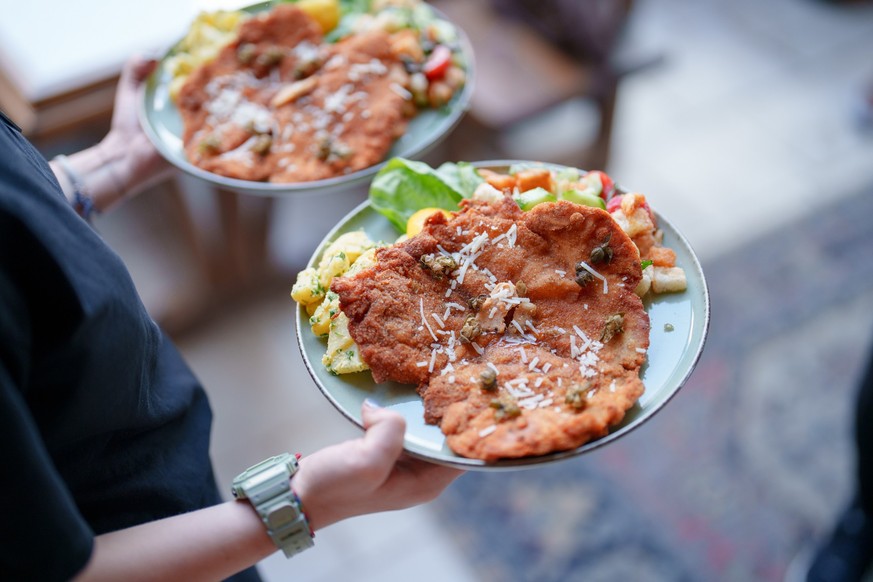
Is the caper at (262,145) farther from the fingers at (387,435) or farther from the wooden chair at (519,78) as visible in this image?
A: the wooden chair at (519,78)

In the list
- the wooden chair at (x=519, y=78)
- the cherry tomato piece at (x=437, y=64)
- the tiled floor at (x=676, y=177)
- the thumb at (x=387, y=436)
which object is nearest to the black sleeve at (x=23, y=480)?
the thumb at (x=387, y=436)

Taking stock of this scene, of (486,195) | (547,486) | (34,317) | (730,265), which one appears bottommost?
(547,486)

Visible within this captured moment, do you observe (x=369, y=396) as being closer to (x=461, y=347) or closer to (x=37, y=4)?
(x=461, y=347)

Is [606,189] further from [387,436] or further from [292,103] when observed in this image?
[292,103]

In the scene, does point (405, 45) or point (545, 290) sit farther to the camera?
point (405, 45)

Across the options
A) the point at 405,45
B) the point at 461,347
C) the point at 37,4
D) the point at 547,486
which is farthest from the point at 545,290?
the point at 37,4

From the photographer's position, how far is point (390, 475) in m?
1.04

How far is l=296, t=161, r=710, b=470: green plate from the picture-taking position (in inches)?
38.1

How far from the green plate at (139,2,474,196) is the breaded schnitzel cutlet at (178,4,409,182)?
21 millimetres

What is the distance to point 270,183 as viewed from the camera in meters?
1.43

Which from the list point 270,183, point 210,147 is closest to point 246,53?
point 210,147

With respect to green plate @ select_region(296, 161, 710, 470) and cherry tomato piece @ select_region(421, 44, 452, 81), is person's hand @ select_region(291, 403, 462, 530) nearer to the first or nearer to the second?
green plate @ select_region(296, 161, 710, 470)

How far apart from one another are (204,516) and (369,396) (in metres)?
0.26

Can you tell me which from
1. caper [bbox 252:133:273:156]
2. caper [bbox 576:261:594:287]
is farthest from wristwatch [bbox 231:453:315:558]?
caper [bbox 252:133:273:156]
